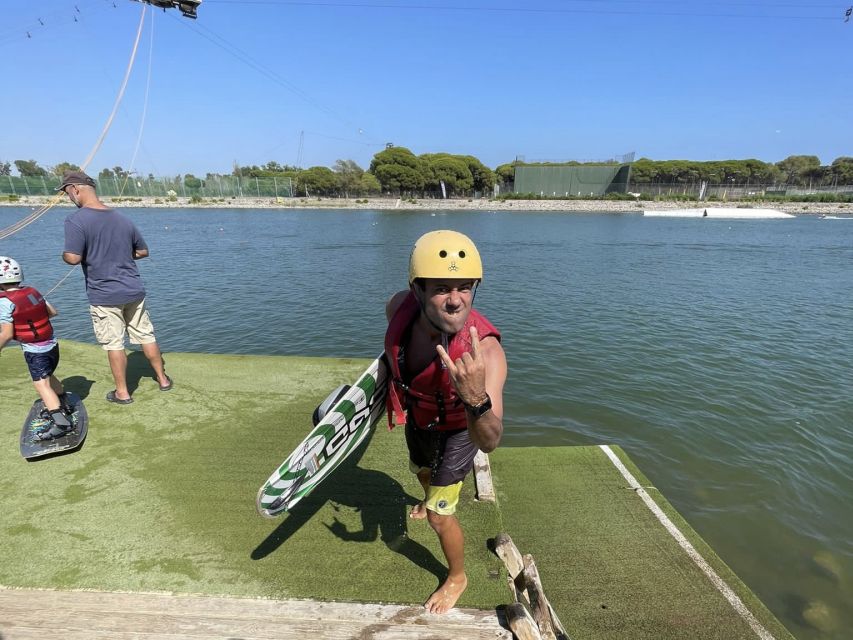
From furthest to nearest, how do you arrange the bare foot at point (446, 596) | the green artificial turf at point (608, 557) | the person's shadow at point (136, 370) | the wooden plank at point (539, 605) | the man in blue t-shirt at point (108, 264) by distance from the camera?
the person's shadow at point (136, 370) → the man in blue t-shirt at point (108, 264) → the green artificial turf at point (608, 557) → the bare foot at point (446, 596) → the wooden plank at point (539, 605)

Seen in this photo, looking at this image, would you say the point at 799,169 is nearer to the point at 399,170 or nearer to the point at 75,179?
the point at 399,170

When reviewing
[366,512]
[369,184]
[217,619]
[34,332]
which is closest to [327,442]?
[366,512]

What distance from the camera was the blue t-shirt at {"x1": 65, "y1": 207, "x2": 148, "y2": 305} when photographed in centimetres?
479

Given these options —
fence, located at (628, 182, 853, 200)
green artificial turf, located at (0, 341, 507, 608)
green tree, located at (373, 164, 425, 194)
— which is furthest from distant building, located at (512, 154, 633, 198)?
green artificial turf, located at (0, 341, 507, 608)

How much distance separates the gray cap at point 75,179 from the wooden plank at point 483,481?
538 cm

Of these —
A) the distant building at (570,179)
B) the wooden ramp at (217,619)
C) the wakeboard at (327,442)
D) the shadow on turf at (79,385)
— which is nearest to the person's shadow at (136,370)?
the shadow on turf at (79,385)

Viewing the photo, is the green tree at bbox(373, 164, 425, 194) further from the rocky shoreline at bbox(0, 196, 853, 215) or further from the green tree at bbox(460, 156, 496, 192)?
the green tree at bbox(460, 156, 496, 192)

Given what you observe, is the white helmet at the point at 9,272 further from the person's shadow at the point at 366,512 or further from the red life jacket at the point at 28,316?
the person's shadow at the point at 366,512

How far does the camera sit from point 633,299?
18078mm

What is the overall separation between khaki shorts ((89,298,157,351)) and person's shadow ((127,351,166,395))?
1037mm

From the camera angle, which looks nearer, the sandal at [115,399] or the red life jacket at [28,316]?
the red life jacket at [28,316]

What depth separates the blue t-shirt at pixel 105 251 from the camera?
4.79 m

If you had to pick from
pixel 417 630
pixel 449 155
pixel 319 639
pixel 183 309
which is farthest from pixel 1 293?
pixel 449 155

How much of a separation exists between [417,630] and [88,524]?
123 inches
